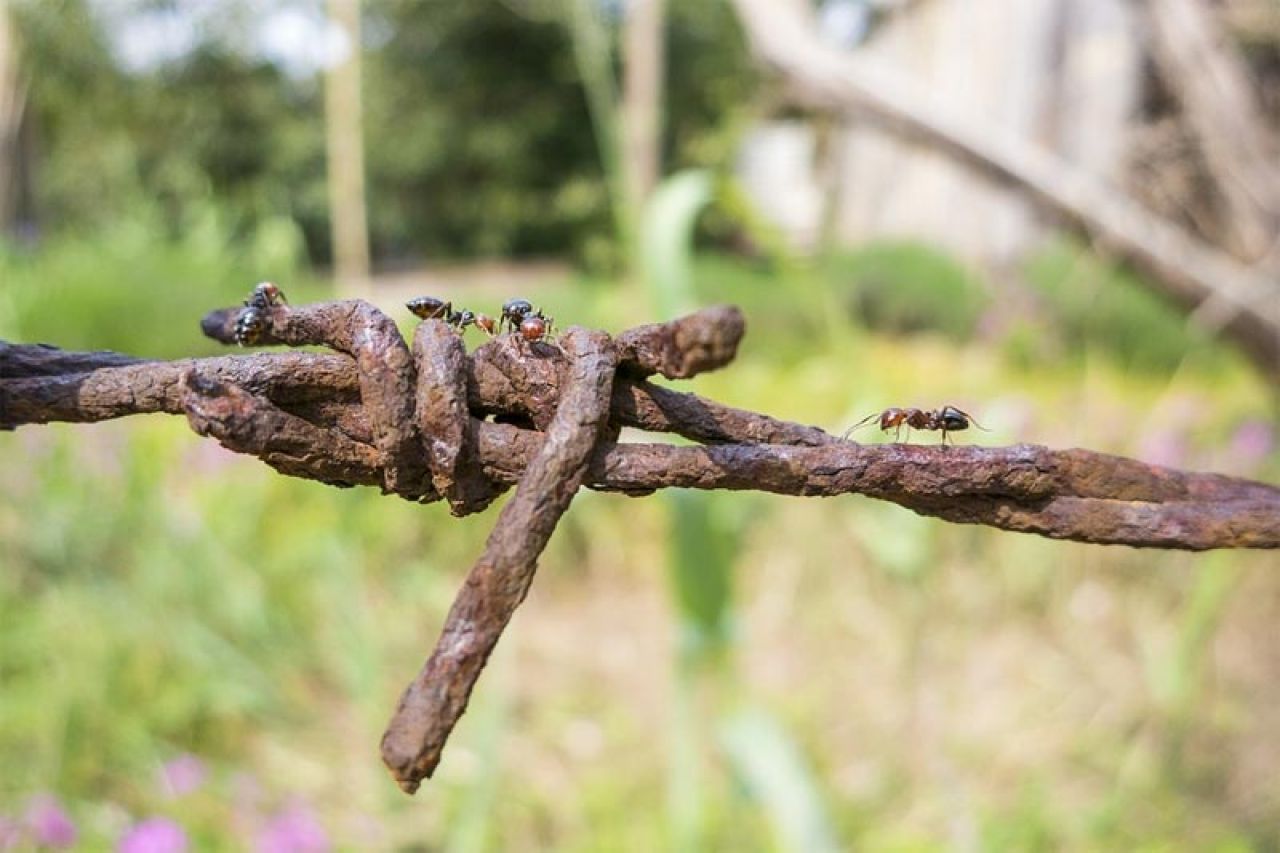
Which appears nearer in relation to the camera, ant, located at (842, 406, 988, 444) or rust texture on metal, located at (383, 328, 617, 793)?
rust texture on metal, located at (383, 328, 617, 793)

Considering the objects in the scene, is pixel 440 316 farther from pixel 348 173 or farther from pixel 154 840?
pixel 348 173

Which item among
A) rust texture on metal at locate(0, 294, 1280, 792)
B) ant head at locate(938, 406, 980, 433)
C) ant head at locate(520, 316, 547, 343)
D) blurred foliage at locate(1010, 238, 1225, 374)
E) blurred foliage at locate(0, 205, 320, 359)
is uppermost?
blurred foliage at locate(1010, 238, 1225, 374)

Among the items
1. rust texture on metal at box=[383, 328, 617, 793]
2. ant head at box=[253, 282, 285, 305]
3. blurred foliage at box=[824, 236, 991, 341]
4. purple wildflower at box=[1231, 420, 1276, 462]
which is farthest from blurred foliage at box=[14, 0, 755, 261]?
rust texture on metal at box=[383, 328, 617, 793]

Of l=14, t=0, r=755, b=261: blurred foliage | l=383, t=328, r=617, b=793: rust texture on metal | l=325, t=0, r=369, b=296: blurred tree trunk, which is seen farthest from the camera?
l=14, t=0, r=755, b=261: blurred foliage

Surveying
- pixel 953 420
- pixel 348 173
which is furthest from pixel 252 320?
pixel 348 173

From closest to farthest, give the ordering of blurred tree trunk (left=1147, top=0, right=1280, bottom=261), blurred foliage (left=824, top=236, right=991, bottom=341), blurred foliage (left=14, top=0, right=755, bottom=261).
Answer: blurred tree trunk (left=1147, top=0, right=1280, bottom=261)
blurred foliage (left=824, top=236, right=991, bottom=341)
blurred foliage (left=14, top=0, right=755, bottom=261)

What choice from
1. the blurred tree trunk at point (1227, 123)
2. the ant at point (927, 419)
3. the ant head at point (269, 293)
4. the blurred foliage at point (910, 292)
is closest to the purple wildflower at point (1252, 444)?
the blurred tree trunk at point (1227, 123)

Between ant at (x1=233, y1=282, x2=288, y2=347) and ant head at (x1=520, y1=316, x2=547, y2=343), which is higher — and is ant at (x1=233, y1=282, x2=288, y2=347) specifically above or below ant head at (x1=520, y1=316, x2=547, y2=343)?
below

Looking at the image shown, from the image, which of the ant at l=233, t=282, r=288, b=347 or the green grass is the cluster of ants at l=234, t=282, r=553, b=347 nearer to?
the ant at l=233, t=282, r=288, b=347
